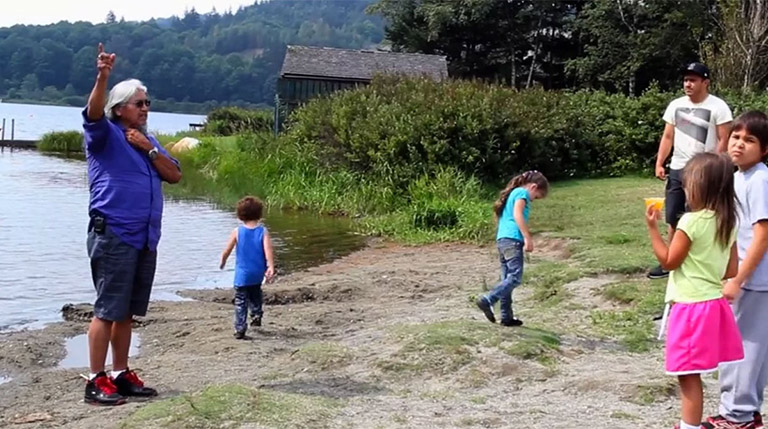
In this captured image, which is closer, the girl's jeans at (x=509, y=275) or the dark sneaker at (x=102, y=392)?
the dark sneaker at (x=102, y=392)

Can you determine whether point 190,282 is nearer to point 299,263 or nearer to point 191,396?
point 299,263

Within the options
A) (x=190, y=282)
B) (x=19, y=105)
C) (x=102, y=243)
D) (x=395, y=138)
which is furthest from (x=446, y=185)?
(x=19, y=105)

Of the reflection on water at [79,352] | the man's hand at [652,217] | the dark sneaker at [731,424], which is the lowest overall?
the reflection on water at [79,352]

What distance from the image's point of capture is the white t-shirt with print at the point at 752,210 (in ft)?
A: 16.1

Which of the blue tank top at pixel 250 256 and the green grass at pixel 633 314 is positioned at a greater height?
the blue tank top at pixel 250 256

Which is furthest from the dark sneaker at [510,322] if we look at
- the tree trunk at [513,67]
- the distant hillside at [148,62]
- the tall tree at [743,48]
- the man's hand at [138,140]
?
the distant hillside at [148,62]

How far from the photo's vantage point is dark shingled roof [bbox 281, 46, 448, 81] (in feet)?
119

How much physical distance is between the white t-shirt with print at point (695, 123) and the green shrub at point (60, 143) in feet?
149

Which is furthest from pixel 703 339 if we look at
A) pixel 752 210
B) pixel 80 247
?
pixel 80 247

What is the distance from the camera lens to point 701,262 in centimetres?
478

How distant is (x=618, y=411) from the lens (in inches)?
217

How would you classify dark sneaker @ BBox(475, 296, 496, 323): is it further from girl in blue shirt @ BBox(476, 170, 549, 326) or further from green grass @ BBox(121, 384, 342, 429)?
green grass @ BBox(121, 384, 342, 429)

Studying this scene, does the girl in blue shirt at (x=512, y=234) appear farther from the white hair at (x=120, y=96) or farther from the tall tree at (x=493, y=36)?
the tall tree at (x=493, y=36)

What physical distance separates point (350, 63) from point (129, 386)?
3185 centimetres
